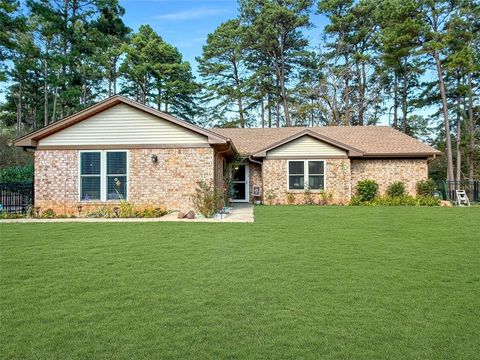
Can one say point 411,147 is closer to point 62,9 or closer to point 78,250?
point 78,250

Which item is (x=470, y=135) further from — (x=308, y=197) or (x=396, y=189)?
(x=308, y=197)

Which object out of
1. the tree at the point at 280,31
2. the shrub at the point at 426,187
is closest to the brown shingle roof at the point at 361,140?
the shrub at the point at 426,187

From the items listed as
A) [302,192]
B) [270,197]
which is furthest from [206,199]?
[302,192]

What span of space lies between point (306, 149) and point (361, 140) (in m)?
4.20

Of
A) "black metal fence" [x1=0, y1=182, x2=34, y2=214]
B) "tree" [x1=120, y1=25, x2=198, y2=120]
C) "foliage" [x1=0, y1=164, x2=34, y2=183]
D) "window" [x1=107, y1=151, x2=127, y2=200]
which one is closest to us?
"window" [x1=107, y1=151, x2=127, y2=200]

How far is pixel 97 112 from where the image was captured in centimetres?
1292

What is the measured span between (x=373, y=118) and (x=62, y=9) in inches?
1051

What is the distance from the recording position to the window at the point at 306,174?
55.2 feet

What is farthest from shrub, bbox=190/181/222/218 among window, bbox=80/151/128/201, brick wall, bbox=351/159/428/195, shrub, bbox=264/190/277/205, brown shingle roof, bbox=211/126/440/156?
brick wall, bbox=351/159/428/195

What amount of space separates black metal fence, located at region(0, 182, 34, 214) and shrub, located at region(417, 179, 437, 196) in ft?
56.9

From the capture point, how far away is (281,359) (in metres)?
2.74

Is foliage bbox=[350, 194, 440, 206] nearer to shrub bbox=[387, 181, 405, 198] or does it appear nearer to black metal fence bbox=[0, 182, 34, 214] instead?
shrub bbox=[387, 181, 405, 198]

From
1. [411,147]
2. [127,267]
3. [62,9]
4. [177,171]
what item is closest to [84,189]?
[177,171]

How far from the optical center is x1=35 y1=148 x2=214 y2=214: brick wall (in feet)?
42.2
